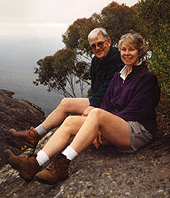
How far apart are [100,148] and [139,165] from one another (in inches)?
36.7

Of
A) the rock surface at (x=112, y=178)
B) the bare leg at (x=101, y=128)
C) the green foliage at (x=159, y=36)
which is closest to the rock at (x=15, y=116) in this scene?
the rock surface at (x=112, y=178)

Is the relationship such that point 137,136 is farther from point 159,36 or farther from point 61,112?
point 159,36

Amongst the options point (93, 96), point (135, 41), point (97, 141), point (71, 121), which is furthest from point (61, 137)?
point (135, 41)

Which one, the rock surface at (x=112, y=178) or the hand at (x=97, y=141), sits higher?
the hand at (x=97, y=141)

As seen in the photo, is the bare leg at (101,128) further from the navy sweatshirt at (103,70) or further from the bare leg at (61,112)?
the bare leg at (61,112)

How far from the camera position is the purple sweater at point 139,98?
3145 mm

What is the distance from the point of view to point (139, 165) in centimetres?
306

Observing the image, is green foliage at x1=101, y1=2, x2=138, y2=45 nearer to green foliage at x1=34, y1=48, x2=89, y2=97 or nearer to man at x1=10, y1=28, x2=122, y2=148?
green foliage at x1=34, y1=48, x2=89, y2=97

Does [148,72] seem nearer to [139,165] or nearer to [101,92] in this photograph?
[101,92]

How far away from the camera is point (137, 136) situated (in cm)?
320

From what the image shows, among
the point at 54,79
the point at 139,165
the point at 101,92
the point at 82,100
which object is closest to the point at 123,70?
the point at 101,92

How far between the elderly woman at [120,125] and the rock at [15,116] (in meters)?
2.69

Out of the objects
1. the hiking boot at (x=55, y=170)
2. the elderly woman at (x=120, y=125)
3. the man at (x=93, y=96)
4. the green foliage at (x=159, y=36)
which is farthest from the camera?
the man at (x=93, y=96)

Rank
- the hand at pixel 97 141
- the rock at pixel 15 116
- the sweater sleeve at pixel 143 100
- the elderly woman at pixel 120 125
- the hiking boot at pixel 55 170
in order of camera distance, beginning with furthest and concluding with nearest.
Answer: the rock at pixel 15 116
the hand at pixel 97 141
the sweater sleeve at pixel 143 100
the elderly woman at pixel 120 125
the hiking boot at pixel 55 170
